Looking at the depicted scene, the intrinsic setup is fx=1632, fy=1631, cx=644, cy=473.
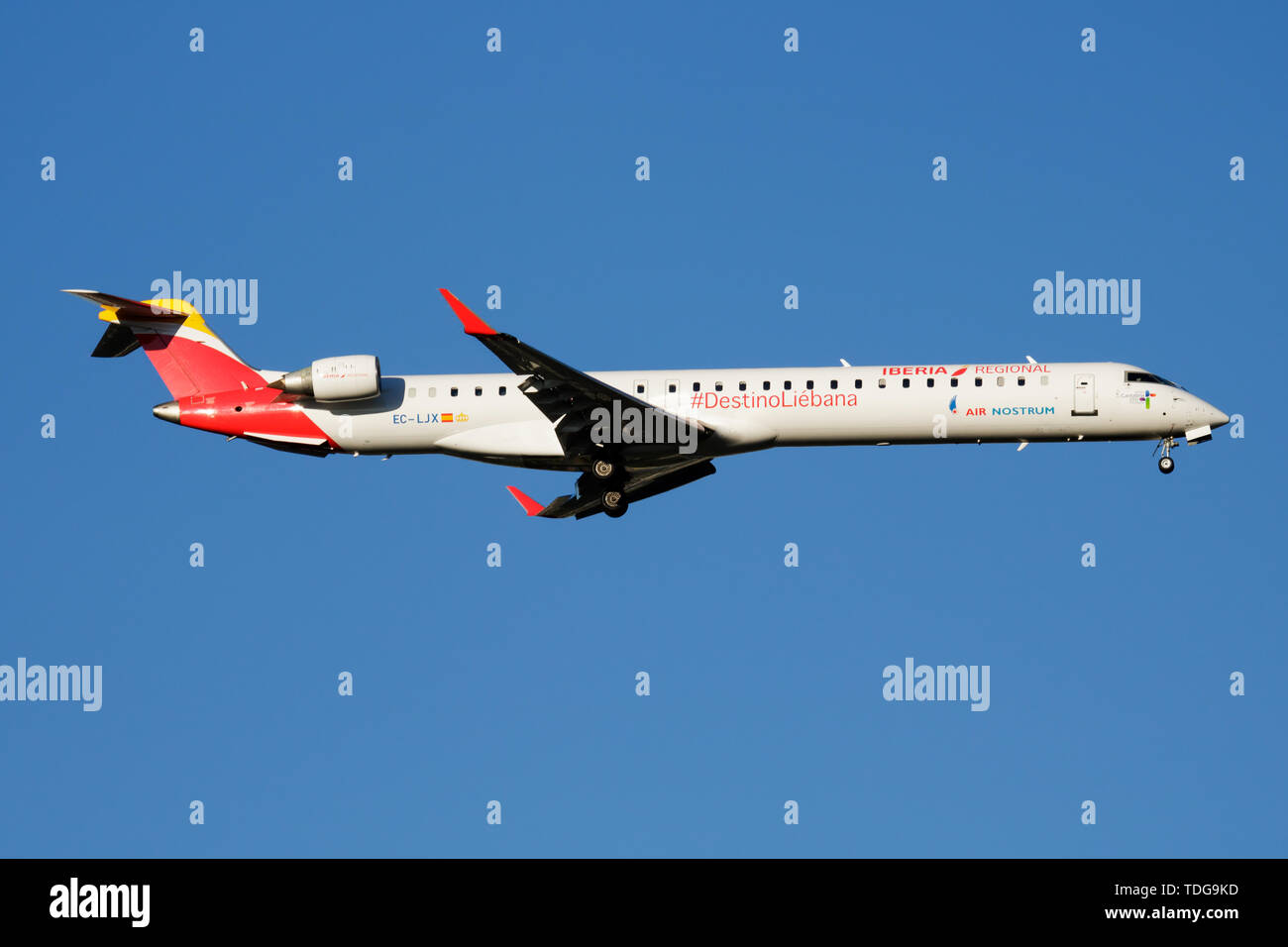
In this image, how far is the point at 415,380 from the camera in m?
40.7

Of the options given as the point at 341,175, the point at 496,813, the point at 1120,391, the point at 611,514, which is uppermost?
the point at 341,175

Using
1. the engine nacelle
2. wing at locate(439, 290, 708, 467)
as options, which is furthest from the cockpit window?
the engine nacelle

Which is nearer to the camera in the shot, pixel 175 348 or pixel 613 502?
pixel 613 502

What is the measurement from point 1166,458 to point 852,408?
7797mm

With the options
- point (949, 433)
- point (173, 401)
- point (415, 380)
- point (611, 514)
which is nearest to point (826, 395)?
point (949, 433)

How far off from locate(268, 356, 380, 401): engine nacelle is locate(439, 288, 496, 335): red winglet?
17.3 feet

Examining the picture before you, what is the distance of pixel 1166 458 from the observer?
3956cm

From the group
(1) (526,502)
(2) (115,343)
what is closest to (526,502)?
(1) (526,502)

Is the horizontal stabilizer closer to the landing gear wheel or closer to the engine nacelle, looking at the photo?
the engine nacelle

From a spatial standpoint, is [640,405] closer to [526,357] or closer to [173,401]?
[526,357]

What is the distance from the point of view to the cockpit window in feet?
130

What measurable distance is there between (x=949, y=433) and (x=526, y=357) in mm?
10447

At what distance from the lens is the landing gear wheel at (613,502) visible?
4066 centimetres

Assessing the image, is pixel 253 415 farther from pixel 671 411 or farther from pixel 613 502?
pixel 671 411
